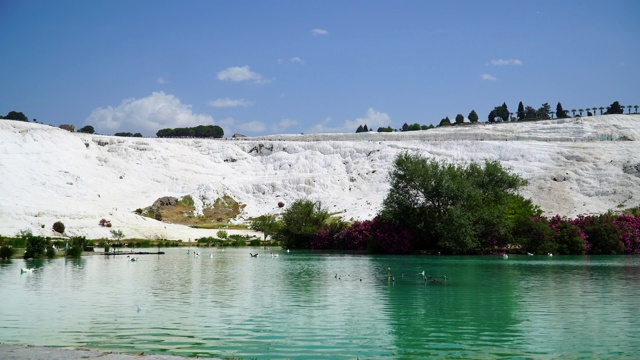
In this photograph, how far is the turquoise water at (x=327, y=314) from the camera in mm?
14219

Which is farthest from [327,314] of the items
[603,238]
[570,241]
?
[603,238]

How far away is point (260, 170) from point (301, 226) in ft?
158

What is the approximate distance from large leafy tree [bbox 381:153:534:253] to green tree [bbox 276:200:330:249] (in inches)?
450

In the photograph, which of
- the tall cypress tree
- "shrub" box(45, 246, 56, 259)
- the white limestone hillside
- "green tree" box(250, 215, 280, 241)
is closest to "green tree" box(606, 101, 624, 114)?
the tall cypress tree

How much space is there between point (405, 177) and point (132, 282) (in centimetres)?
3242

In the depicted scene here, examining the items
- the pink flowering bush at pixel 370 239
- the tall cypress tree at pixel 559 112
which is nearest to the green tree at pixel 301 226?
the pink flowering bush at pixel 370 239

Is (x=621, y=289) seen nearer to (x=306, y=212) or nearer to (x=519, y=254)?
(x=519, y=254)

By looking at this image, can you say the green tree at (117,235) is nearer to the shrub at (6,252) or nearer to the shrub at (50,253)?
the shrub at (50,253)

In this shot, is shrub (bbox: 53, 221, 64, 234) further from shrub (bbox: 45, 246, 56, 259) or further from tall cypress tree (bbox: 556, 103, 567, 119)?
tall cypress tree (bbox: 556, 103, 567, 119)

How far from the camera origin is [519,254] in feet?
185

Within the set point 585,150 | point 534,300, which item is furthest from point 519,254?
point 585,150

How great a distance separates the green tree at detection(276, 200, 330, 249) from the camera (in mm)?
67312

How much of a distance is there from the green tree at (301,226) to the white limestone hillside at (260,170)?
14.5 meters

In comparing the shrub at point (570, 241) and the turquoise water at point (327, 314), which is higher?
the shrub at point (570, 241)
